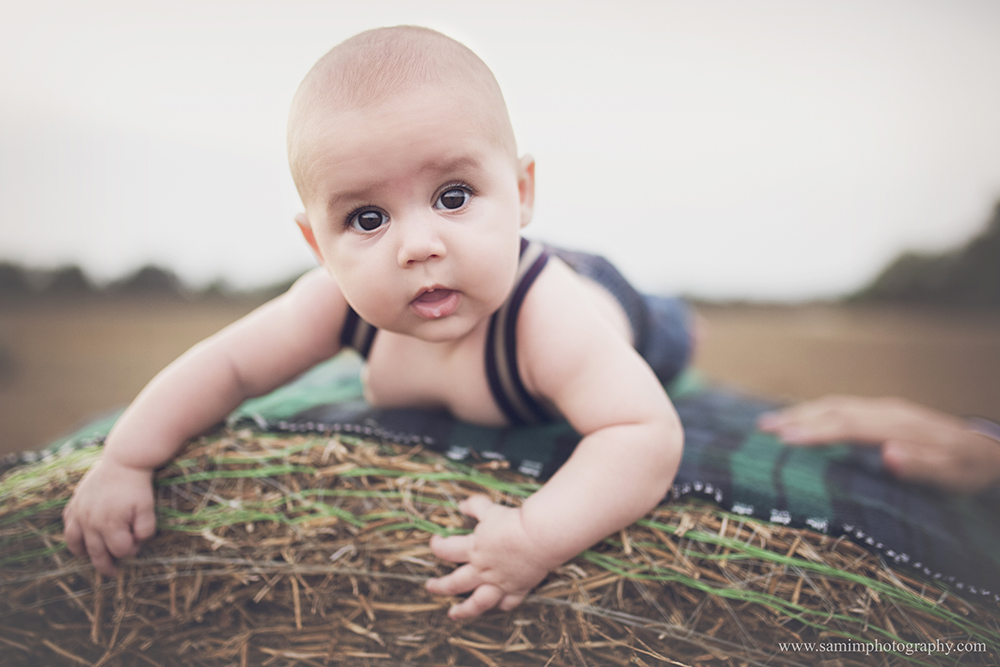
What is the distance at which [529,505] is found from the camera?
69 centimetres

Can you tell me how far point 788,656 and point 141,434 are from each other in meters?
0.96

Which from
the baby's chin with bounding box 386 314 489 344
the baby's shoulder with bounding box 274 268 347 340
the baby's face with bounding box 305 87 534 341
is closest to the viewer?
the baby's face with bounding box 305 87 534 341

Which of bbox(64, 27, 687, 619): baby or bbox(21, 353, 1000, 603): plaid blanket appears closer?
bbox(64, 27, 687, 619): baby

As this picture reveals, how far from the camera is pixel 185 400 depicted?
2.69ft

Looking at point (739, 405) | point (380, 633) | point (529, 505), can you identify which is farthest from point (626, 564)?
point (739, 405)

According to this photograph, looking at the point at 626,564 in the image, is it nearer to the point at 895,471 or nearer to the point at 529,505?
the point at 529,505

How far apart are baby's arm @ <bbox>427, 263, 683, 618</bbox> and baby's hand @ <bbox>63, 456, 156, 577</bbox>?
0.44 m

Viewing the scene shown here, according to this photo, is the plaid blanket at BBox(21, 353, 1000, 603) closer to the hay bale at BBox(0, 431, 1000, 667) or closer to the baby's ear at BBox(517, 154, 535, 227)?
the hay bale at BBox(0, 431, 1000, 667)

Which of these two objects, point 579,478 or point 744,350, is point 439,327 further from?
point 744,350

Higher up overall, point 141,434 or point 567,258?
point 567,258

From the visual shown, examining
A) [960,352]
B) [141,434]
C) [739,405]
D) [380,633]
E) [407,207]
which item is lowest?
[960,352]

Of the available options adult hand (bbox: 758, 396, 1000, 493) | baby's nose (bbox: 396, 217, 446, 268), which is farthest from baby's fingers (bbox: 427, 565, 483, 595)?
adult hand (bbox: 758, 396, 1000, 493)

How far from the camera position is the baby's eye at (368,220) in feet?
2.01

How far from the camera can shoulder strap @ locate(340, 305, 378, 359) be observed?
912 mm
